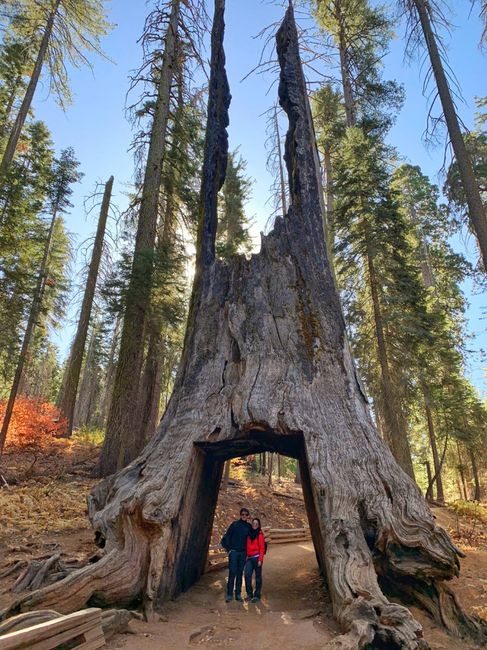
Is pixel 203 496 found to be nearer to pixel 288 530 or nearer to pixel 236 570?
pixel 236 570

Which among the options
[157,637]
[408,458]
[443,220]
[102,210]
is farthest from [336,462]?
[443,220]

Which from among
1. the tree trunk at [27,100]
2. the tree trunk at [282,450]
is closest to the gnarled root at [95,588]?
the tree trunk at [282,450]

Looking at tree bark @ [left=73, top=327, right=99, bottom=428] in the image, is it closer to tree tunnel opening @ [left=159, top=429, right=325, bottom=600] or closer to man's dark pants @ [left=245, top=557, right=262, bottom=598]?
tree tunnel opening @ [left=159, top=429, right=325, bottom=600]

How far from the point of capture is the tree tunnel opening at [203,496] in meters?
5.72

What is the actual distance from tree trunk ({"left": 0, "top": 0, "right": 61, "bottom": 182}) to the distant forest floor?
892 cm

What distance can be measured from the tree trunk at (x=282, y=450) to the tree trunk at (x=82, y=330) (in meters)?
11.6

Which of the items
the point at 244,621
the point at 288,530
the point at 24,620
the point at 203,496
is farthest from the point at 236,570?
the point at 288,530

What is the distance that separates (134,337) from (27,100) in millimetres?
9544

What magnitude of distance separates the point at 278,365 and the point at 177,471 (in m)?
2.33

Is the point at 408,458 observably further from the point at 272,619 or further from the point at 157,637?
the point at 157,637

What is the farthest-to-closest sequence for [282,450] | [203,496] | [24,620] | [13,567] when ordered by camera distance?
[282,450] → [203,496] → [13,567] → [24,620]

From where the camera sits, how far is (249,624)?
15.3 ft

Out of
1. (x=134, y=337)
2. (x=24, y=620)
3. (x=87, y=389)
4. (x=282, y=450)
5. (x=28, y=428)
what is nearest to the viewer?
(x=24, y=620)

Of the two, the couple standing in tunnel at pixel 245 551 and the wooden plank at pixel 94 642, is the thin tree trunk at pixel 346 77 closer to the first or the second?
the couple standing in tunnel at pixel 245 551
